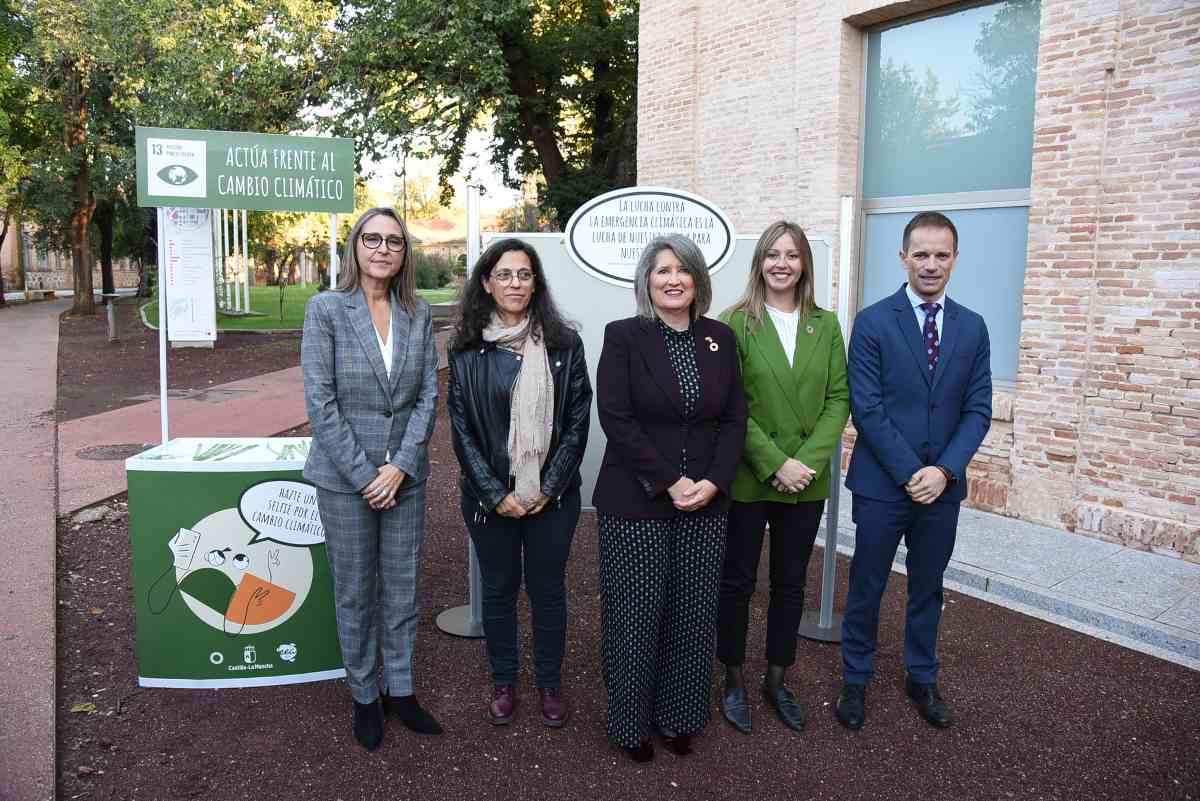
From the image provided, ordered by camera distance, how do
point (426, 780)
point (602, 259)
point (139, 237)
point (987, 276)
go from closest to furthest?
point (426, 780), point (602, 259), point (987, 276), point (139, 237)

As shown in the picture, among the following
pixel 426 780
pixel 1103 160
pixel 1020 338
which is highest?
pixel 1103 160

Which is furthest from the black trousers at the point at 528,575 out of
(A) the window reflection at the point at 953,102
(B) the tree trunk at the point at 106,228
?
(B) the tree trunk at the point at 106,228

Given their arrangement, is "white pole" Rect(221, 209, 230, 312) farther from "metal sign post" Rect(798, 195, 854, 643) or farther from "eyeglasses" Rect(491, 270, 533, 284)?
"eyeglasses" Rect(491, 270, 533, 284)

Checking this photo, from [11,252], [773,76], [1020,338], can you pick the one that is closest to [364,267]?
[1020,338]

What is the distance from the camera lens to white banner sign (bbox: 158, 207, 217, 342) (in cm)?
1520

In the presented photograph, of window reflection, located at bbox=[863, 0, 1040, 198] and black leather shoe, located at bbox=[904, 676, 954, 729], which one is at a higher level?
window reflection, located at bbox=[863, 0, 1040, 198]

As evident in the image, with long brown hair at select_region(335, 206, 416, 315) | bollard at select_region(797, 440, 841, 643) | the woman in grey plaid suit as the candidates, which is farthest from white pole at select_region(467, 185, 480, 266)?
bollard at select_region(797, 440, 841, 643)

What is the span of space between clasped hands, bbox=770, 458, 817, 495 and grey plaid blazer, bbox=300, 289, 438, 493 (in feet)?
4.74

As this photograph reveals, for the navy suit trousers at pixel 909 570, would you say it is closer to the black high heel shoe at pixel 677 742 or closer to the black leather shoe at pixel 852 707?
the black leather shoe at pixel 852 707

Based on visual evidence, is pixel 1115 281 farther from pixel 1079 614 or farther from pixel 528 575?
pixel 528 575

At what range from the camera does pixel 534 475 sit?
136 inches

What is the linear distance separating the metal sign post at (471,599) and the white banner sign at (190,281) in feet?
40.2

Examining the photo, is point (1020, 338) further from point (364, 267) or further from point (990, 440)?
point (364, 267)

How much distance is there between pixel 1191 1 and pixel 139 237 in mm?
40341
